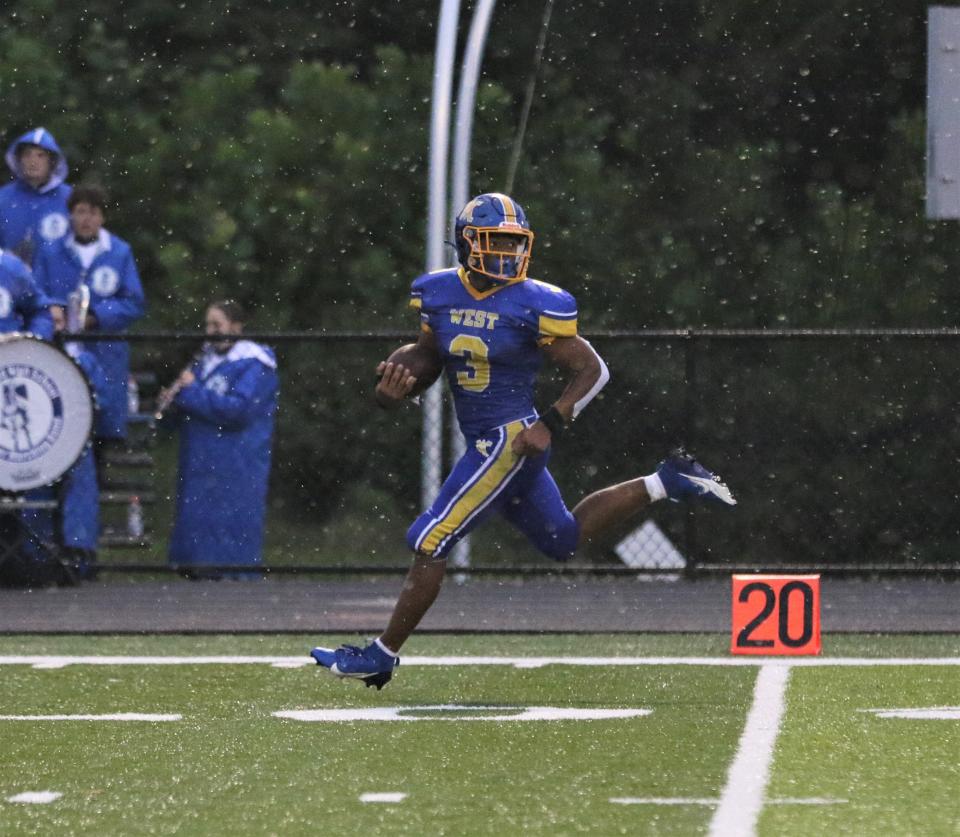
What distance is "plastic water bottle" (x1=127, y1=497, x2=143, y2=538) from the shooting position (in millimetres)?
14727

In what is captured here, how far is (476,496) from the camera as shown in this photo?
9.15 m

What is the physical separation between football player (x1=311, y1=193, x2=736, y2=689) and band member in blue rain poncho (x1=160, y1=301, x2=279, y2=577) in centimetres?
530

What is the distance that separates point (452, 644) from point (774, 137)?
704cm

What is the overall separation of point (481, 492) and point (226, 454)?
5739 millimetres

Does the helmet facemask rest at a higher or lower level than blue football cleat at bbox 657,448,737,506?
higher

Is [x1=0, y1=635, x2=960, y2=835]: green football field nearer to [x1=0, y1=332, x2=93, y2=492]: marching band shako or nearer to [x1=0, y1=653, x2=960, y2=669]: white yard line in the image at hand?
[x1=0, y1=653, x2=960, y2=669]: white yard line

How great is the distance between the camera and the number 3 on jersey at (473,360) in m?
9.09

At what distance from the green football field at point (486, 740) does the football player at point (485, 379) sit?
0.41 meters

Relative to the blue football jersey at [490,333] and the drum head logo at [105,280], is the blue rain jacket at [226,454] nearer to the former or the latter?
the drum head logo at [105,280]

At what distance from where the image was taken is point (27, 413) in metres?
13.5

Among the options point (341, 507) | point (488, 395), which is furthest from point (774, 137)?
point (488, 395)

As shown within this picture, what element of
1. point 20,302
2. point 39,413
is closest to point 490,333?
point 39,413

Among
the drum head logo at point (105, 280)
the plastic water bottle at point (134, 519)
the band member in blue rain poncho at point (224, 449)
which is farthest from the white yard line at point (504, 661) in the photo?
the drum head logo at point (105, 280)

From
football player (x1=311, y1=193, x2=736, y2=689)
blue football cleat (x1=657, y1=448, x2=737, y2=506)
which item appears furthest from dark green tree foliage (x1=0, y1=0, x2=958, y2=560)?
football player (x1=311, y1=193, x2=736, y2=689)
